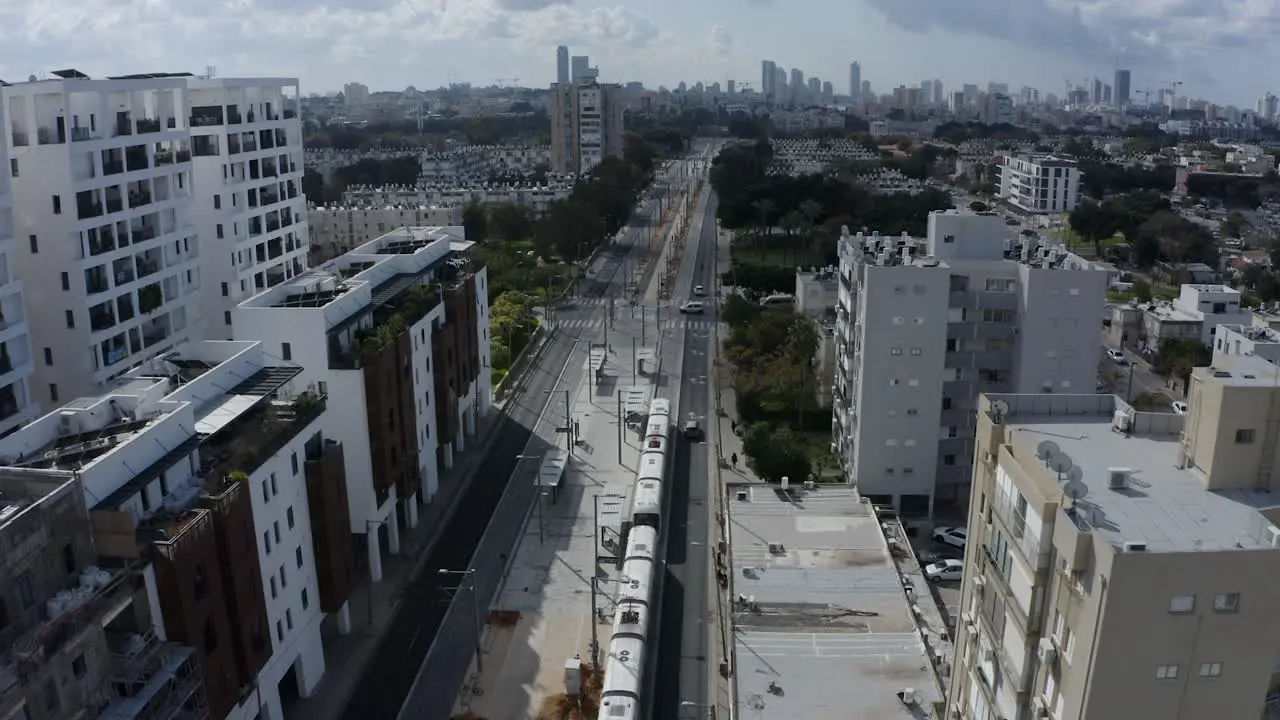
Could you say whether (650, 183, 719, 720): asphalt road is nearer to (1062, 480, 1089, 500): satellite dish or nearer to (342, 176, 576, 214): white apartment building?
(1062, 480, 1089, 500): satellite dish

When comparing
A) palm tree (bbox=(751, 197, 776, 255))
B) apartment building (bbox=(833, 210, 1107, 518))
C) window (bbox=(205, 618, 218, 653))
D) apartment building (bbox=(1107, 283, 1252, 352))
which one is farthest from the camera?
→ palm tree (bbox=(751, 197, 776, 255))

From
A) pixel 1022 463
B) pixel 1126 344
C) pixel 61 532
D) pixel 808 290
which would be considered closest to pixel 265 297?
pixel 61 532

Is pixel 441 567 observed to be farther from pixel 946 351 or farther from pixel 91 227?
pixel 946 351

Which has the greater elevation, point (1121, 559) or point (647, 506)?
point (1121, 559)

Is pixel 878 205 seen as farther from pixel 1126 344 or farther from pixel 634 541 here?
pixel 634 541

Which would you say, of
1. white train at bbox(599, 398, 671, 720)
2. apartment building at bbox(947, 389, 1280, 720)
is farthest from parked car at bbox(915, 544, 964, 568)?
apartment building at bbox(947, 389, 1280, 720)

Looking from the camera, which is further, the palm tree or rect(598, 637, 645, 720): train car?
the palm tree

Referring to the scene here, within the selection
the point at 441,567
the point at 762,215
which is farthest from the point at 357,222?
the point at 441,567
